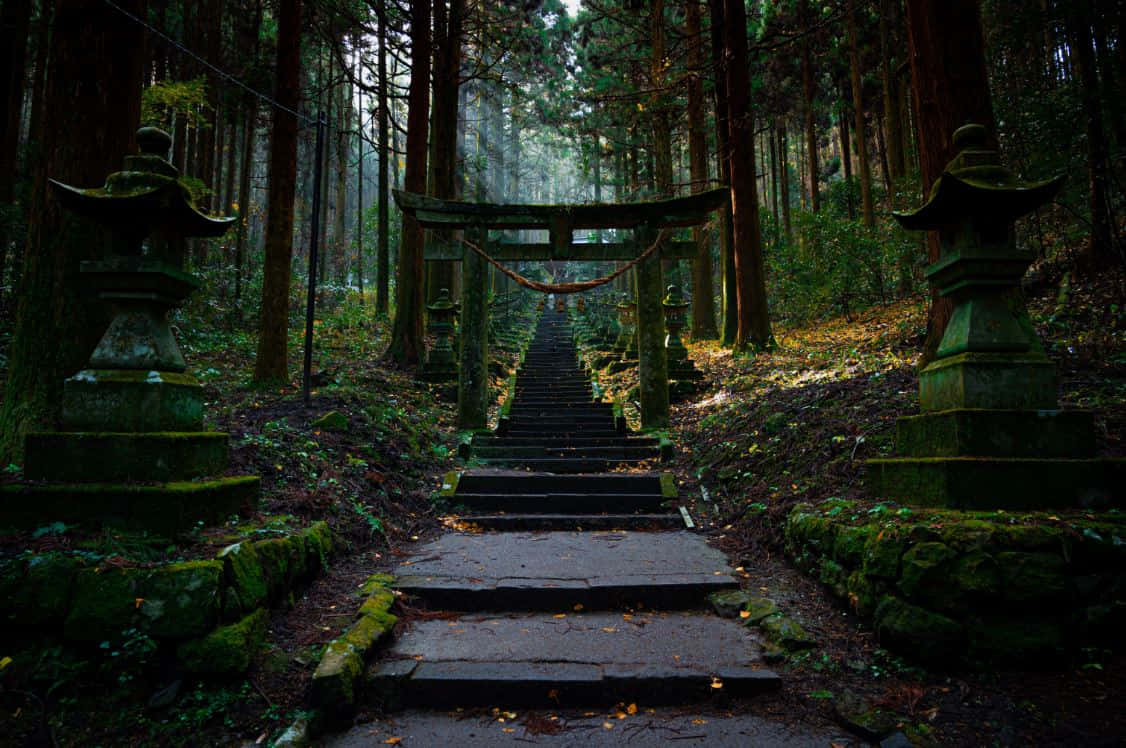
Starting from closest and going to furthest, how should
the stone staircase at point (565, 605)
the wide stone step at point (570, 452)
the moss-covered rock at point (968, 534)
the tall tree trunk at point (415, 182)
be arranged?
the moss-covered rock at point (968, 534), the stone staircase at point (565, 605), the wide stone step at point (570, 452), the tall tree trunk at point (415, 182)

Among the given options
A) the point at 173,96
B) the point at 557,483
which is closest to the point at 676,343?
the point at 557,483

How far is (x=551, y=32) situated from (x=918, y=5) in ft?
56.2

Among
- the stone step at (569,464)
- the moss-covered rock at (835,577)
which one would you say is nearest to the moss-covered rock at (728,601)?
the moss-covered rock at (835,577)

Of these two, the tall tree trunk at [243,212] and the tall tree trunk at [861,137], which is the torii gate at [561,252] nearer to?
the tall tree trunk at [243,212]

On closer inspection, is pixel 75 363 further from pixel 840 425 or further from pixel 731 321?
pixel 731 321

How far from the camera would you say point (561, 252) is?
9.30 metres

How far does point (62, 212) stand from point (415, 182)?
305 inches

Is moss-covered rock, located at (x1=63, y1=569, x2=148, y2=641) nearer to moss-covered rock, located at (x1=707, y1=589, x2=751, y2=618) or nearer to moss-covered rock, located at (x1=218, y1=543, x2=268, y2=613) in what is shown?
moss-covered rock, located at (x1=218, y1=543, x2=268, y2=613)

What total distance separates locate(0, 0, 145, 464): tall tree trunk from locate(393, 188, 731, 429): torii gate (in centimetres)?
487

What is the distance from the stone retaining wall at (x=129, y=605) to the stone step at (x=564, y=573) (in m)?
1.46

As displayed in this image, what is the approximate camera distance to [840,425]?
583 cm

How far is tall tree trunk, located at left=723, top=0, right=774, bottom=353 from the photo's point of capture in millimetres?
11609

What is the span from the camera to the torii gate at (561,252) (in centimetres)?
927

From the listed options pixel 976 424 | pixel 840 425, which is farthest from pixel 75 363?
pixel 840 425
